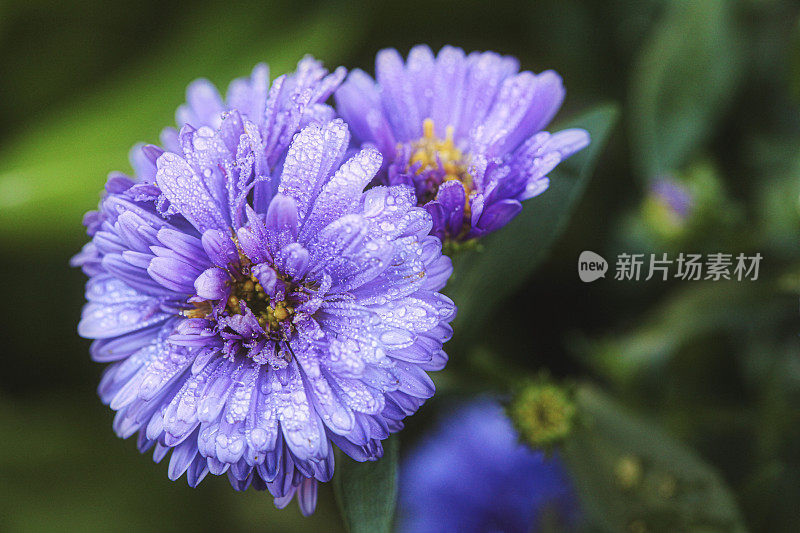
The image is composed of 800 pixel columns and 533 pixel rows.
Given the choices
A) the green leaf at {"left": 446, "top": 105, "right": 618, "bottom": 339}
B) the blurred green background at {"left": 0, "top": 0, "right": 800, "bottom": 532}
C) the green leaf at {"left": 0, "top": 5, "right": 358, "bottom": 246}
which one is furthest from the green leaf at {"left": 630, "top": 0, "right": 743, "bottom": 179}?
the green leaf at {"left": 0, "top": 5, "right": 358, "bottom": 246}

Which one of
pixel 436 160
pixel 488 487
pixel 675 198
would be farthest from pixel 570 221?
pixel 436 160

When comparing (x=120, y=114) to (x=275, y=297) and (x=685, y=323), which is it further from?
(x=685, y=323)

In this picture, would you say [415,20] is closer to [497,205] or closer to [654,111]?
[654,111]

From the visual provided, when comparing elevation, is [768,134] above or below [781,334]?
above

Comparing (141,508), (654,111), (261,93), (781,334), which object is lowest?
(781,334)

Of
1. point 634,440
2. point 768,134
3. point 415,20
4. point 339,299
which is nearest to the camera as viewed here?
point 339,299

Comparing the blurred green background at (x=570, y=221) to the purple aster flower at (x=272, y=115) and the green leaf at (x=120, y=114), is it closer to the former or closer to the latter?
the green leaf at (x=120, y=114)

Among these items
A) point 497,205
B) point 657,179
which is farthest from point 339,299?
point 657,179
